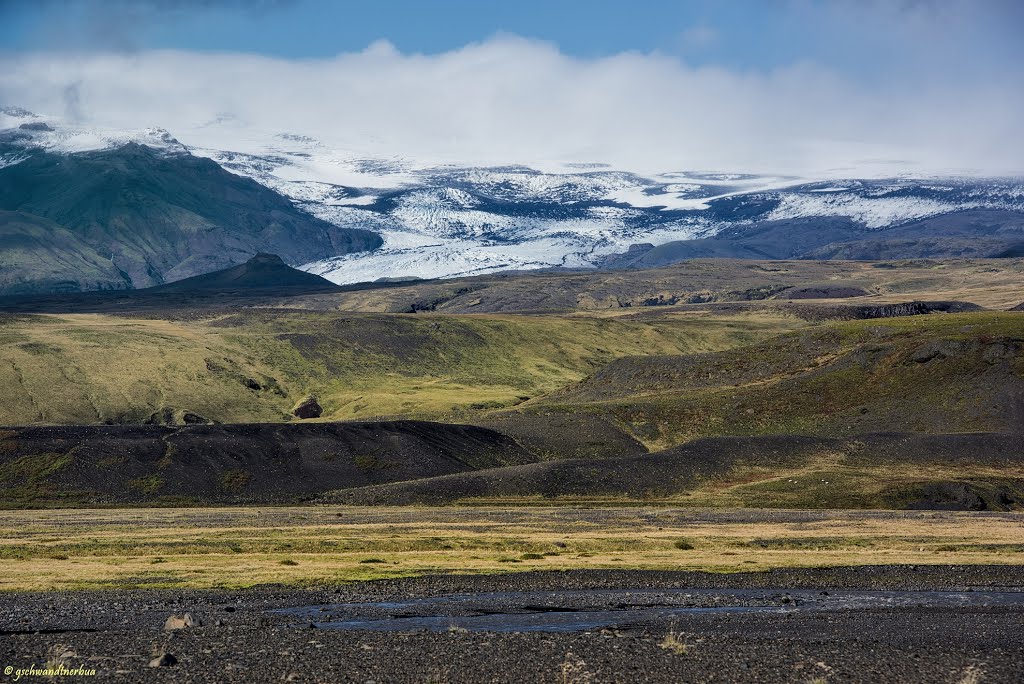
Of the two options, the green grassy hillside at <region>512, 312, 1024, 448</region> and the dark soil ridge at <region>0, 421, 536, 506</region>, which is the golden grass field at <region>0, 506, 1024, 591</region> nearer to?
the dark soil ridge at <region>0, 421, 536, 506</region>

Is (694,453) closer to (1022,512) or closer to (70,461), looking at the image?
(1022,512)

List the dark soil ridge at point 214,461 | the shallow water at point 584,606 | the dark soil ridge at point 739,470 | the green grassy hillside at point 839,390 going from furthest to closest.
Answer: the green grassy hillside at point 839,390
the dark soil ridge at point 739,470
the dark soil ridge at point 214,461
the shallow water at point 584,606

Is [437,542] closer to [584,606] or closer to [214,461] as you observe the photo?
[584,606]

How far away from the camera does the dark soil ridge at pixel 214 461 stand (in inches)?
4021

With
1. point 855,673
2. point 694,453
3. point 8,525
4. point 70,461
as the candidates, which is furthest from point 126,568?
point 694,453

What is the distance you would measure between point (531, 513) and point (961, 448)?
Result: 4610 centimetres

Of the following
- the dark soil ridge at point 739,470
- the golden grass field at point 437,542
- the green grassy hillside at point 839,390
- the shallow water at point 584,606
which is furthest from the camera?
the green grassy hillside at point 839,390

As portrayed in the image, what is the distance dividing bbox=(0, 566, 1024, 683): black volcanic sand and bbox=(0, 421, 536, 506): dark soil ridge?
5342cm

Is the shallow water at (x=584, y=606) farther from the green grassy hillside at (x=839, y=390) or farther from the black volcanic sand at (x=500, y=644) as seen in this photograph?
the green grassy hillside at (x=839, y=390)

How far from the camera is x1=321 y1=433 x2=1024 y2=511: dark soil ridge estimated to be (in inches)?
4060

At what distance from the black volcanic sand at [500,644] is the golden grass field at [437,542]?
6.24 metres

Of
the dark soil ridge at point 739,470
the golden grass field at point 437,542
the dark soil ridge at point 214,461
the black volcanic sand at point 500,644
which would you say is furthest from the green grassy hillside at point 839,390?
the black volcanic sand at point 500,644

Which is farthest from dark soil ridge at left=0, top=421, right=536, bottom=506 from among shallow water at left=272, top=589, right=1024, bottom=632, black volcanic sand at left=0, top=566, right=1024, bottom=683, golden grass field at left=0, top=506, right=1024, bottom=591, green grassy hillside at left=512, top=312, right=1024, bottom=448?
shallow water at left=272, top=589, right=1024, bottom=632

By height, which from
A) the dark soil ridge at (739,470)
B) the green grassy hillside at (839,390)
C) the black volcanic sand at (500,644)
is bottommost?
the dark soil ridge at (739,470)
